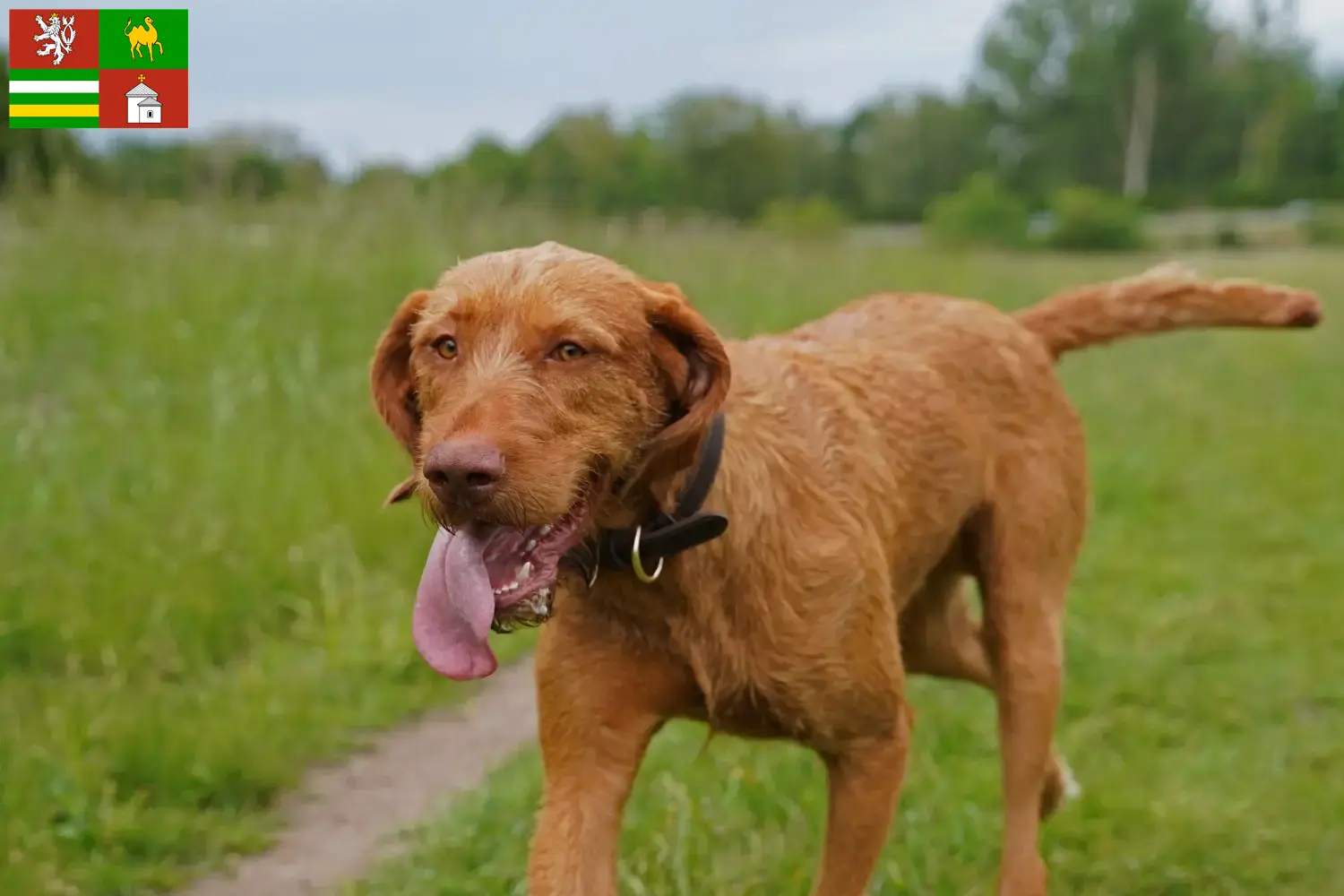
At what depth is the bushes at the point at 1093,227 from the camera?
36.5m

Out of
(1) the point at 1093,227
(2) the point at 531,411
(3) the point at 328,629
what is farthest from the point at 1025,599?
(1) the point at 1093,227

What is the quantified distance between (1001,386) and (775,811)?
1364 mm

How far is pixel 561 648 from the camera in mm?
2752

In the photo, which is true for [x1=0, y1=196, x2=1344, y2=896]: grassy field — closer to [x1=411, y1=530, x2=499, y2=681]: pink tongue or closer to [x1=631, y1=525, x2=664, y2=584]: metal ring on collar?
[x1=631, y1=525, x2=664, y2=584]: metal ring on collar

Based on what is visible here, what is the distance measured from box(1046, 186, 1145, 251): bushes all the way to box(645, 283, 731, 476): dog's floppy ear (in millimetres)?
35233

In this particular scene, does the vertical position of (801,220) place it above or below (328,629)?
above

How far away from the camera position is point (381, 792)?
14.2 ft

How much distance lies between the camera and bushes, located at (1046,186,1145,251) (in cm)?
3650

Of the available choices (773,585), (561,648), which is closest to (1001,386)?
(773,585)

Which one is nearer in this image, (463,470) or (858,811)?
(463,470)

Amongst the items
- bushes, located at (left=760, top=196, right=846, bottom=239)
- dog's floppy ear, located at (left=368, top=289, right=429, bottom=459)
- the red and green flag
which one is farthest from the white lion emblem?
bushes, located at (left=760, top=196, right=846, bottom=239)

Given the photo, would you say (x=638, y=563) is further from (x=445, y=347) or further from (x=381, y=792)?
(x=381, y=792)

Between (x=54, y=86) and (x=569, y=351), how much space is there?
160 inches

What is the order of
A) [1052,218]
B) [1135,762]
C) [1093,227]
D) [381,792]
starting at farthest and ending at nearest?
[1052,218]
[1093,227]
[1135,762]
[381,792]
